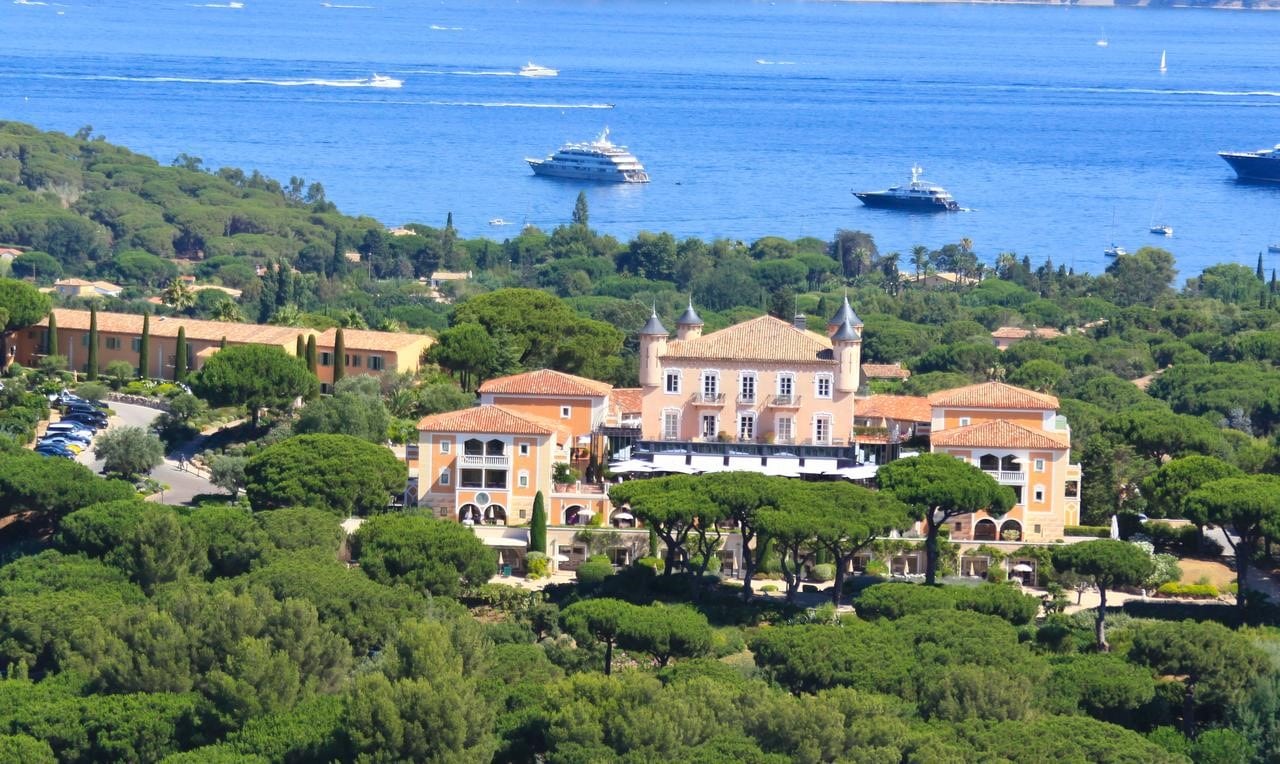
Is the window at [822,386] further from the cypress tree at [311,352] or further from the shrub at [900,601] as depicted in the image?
the cypress tree at [311,352]

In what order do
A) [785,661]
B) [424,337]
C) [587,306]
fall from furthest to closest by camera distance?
[587,306]
[424,337]
[785,661]

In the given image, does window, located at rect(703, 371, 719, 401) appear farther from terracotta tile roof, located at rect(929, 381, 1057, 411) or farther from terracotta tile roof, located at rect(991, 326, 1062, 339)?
terracotta tile roof, located at rect(991, 326, 1062, 339)

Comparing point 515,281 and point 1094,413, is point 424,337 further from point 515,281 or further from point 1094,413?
point 515,281

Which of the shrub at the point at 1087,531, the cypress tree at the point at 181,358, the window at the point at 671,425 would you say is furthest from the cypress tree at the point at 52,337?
the shrub at the point at 1087,531

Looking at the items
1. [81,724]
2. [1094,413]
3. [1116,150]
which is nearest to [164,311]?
[1094,413]

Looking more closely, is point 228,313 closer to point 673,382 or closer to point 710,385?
point 673,382

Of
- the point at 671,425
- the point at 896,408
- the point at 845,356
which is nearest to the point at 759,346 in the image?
the point at 845,356
